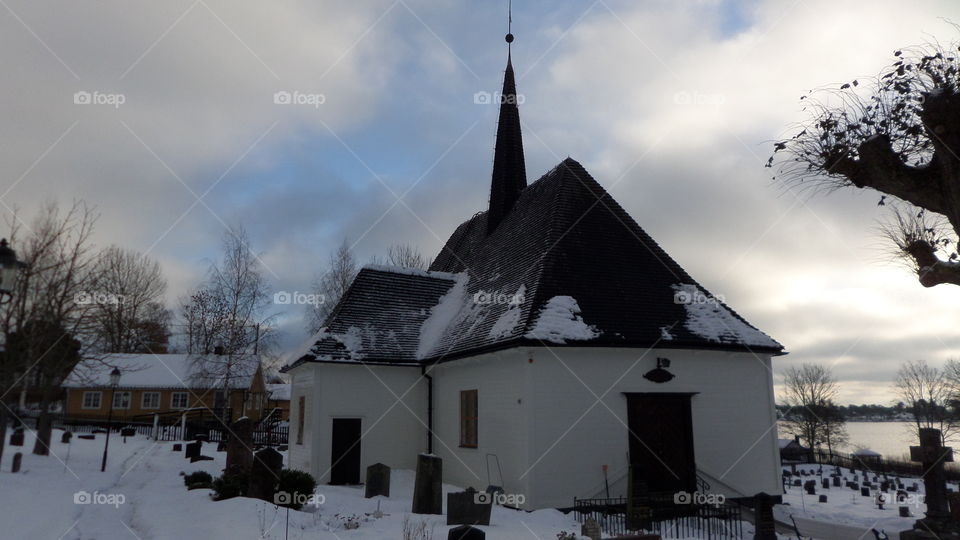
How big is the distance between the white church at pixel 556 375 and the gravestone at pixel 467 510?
1950 mm

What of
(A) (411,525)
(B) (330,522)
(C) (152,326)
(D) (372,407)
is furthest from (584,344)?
(C) (152,326)

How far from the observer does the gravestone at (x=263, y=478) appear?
13.0 metres

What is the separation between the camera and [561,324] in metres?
13.9

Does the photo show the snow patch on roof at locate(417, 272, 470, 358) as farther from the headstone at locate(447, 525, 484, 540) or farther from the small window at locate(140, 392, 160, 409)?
the small window at locate(140, 392, 160, 409)


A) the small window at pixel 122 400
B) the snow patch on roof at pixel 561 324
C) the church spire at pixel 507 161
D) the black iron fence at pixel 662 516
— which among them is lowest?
the black iron fence at pixel 662 516

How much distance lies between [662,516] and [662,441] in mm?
2147

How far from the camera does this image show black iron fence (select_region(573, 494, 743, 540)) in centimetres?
1183

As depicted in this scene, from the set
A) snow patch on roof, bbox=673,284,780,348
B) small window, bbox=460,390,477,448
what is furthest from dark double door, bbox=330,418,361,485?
snow patch on roof, bbox=673,284,780,348

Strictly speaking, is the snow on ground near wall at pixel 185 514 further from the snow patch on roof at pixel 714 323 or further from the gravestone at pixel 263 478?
the snow patch on roof at pixel 714 323

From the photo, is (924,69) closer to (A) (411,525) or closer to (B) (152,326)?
(A) (411,525)

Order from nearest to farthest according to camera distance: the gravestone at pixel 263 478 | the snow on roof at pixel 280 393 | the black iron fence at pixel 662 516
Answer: the black iron fence at pixel 662 516 → the gravestone at pixel 263 478 → the snow on roof at pixel 280 393

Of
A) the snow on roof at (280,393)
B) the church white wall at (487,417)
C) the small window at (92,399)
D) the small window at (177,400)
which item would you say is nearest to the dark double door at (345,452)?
the church white wall at (487,417)

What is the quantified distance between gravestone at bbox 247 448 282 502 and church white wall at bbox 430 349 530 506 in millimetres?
5059

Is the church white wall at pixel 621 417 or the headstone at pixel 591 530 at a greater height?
the church white wall at pixel 621 417
